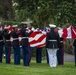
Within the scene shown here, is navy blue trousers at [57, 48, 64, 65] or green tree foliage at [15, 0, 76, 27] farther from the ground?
green tree foliage at [15, 0, 76, 27]

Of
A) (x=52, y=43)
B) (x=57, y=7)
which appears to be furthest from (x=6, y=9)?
(x=52, y=43)

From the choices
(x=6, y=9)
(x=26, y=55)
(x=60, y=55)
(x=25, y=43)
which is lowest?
(x=60, y=55)

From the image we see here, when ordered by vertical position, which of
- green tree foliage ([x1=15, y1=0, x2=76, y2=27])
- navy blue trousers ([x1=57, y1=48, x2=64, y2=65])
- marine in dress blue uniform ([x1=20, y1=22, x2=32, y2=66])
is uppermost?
green tree foliage ([x1=15, y1=0, x2=76, y2=27])

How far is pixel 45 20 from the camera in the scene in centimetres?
2862

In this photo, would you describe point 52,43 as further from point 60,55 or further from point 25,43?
point 60,55

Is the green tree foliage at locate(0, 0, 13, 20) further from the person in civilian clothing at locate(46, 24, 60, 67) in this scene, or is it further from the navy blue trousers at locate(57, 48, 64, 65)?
the person in civilian clothing at locate(46, 24, 60, 67)

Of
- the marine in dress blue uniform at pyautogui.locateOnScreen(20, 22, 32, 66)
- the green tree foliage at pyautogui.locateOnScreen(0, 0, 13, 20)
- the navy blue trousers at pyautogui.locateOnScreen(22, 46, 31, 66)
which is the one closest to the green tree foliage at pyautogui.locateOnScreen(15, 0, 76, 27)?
the marine in dress blue uniform at pyautogui.locateOnScreen(20, 22, 32, 66)

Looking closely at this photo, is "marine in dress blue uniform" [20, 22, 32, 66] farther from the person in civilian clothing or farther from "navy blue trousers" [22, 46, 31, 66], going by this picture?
the person in civilian clothing

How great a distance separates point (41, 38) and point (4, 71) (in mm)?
5040

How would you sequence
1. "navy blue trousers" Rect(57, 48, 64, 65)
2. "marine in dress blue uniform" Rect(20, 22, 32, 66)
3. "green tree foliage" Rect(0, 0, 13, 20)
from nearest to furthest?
"marine in dress blue uniform" Rect(20, 22, 32, 66), "navy blue trousers" Rect(57, 48, 64, 65), "green tree foliage" Rect(0, 0, 13, 20)

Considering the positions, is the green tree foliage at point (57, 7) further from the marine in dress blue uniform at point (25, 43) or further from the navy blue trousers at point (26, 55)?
the navy blue trousers at point (26, 55)

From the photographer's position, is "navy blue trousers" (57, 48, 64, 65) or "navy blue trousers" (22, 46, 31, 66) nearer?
"navy blue trousers" (22, 46, 31, 66)

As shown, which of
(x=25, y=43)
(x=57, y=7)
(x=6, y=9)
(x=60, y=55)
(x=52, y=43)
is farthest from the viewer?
(x=6, y=9)

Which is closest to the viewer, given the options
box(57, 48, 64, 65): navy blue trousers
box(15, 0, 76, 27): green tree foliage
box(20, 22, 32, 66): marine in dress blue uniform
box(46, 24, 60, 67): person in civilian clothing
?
box(46, 24, 60, 67): person in civilian clothing
